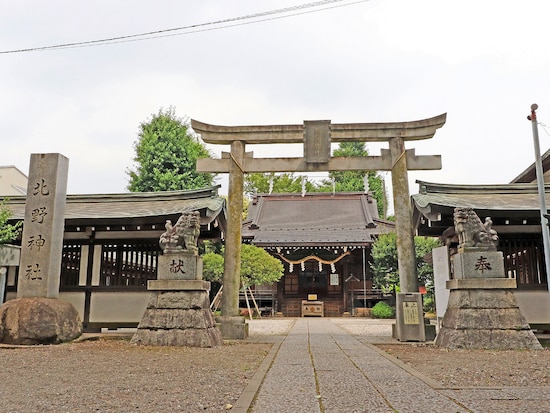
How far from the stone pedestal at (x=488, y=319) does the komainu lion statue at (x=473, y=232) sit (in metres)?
0.76

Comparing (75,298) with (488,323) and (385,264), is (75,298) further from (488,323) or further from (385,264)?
(385,264)

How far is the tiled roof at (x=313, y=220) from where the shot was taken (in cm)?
2648

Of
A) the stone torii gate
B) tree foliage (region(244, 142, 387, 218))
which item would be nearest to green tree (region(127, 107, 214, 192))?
the stone torii gate

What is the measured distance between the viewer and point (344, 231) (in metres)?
27.9

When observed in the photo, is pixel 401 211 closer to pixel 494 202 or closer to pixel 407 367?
pixel 494 202

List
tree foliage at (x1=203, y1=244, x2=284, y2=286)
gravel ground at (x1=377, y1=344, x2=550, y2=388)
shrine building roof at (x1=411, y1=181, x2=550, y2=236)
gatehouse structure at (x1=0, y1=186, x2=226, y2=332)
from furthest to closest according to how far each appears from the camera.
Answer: tree foliage at (x1=203, y1=244, x2=284, y2=286) → gatehouse structure at (x1=0, y1=186, x2=226, y2=332) → shrine building roof at (x1=411, y1=181, x2=550, y2=236) → gravel ground at (x1=377, y1=344, x2=550, y2=388)

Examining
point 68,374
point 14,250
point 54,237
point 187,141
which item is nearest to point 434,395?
point 68,374

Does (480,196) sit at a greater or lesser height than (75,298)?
greater

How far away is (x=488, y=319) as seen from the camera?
353 inches

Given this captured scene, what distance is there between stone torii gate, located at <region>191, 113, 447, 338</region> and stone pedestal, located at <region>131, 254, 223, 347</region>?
2320 mm

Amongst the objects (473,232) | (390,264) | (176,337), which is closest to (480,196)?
(473,232)

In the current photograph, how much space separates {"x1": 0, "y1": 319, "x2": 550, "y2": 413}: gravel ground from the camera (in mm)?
4301

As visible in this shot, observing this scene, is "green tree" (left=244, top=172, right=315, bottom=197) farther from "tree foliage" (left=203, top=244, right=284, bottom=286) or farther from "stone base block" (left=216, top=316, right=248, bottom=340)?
"stone base block" (left=216, top=316, right=248, bottom=340)

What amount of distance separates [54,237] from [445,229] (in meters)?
10.4
